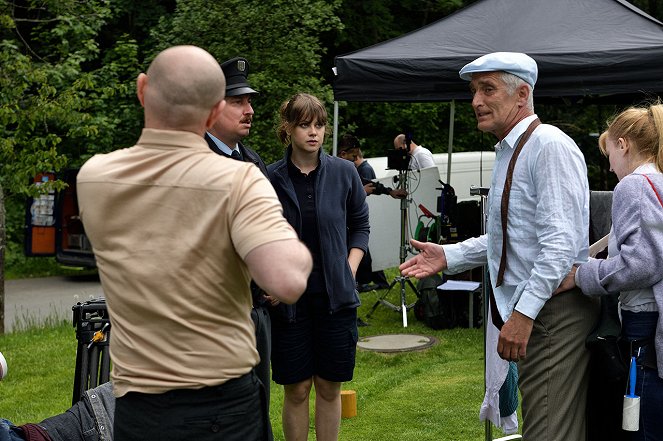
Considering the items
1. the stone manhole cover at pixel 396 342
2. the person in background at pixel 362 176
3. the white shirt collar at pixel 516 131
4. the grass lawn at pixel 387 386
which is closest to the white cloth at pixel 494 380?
the white shirt collar at pixel 516 131

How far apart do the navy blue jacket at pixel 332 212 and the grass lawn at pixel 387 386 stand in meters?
1.40

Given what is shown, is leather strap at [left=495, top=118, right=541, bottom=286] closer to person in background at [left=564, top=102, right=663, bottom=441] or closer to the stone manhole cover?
person in background at [left=564, top=102, right=663, bottom=441]

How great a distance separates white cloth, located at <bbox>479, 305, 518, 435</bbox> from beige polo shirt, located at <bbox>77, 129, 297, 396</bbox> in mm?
1724

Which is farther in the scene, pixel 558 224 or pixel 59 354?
pixel 59 354

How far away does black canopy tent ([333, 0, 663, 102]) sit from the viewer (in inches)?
291

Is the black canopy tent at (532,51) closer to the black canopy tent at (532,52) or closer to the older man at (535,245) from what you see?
the black canopy tent at (532,52)

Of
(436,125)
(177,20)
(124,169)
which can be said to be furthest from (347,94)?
(436,125)

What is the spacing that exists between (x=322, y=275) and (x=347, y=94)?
406 centimetres

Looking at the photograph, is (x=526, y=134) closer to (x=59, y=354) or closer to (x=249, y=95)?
(x=249, y=95)

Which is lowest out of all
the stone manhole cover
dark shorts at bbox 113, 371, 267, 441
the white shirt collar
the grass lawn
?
the stone manhole cover

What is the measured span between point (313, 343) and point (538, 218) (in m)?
1.61

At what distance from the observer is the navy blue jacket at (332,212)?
15.2 ft

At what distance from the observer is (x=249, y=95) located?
4344 millimetres

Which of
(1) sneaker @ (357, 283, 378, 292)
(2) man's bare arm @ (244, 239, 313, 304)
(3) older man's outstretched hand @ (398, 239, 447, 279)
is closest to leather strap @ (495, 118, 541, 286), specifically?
(3) older man's outstretched hand @ (398, 239, 447, 279)
